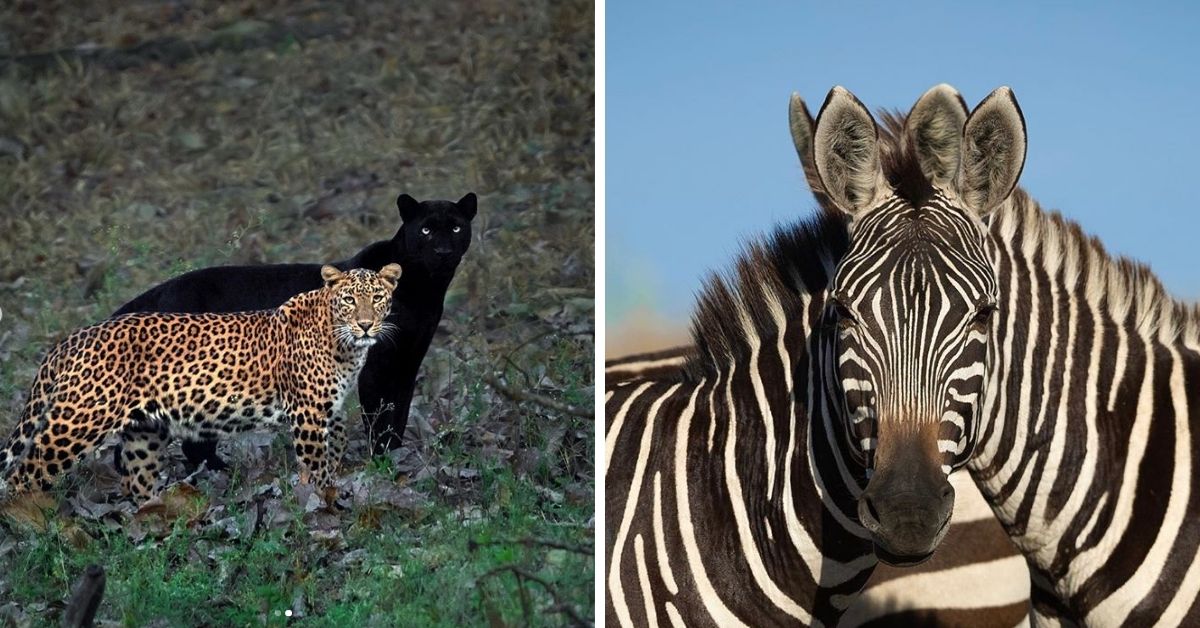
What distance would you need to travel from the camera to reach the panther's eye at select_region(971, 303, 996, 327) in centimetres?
252

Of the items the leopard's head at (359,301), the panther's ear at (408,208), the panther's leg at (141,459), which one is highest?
the panther's ear at (408,208)

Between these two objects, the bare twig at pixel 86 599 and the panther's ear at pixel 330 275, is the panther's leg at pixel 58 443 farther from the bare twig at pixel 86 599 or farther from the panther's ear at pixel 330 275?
the panther's ear at pixel 330 275

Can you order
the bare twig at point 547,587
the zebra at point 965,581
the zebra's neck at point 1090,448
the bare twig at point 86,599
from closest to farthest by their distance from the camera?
the zebra's neck at point 1090,448, the zebra at point 965,581, the bare twig at point 86,599, the bare twig at point 547,587

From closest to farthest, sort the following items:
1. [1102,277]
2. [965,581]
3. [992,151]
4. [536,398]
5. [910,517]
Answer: [910,517] < [992,151] < [1102,277] < [965,581] < [536,398]

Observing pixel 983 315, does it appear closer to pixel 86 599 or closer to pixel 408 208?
pixel 408 208

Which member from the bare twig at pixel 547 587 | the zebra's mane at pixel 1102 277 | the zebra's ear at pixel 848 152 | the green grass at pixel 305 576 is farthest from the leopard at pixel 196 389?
the zebra's mane at pixel 1102 277

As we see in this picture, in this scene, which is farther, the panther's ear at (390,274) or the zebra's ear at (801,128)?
the panther's ear at (390,274)

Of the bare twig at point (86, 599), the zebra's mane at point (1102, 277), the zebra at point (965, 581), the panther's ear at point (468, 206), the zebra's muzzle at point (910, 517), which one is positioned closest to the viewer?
the zebra's muzzle at point (910, 517)

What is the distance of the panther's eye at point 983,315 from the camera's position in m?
2.52

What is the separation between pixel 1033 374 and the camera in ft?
8.68

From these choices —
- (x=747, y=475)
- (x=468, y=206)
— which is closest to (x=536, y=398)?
(x=468, y=206)

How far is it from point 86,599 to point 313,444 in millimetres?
738

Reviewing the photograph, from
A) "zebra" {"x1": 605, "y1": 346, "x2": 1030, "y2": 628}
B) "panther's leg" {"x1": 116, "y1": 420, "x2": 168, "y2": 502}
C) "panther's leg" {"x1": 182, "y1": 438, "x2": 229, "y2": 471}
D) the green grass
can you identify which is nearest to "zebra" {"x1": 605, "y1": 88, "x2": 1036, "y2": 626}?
"zebra" {"x1": 605, "y1": 346, "x2": 1030, "y2": 628}

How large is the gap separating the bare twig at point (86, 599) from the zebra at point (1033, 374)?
7.23 feet
